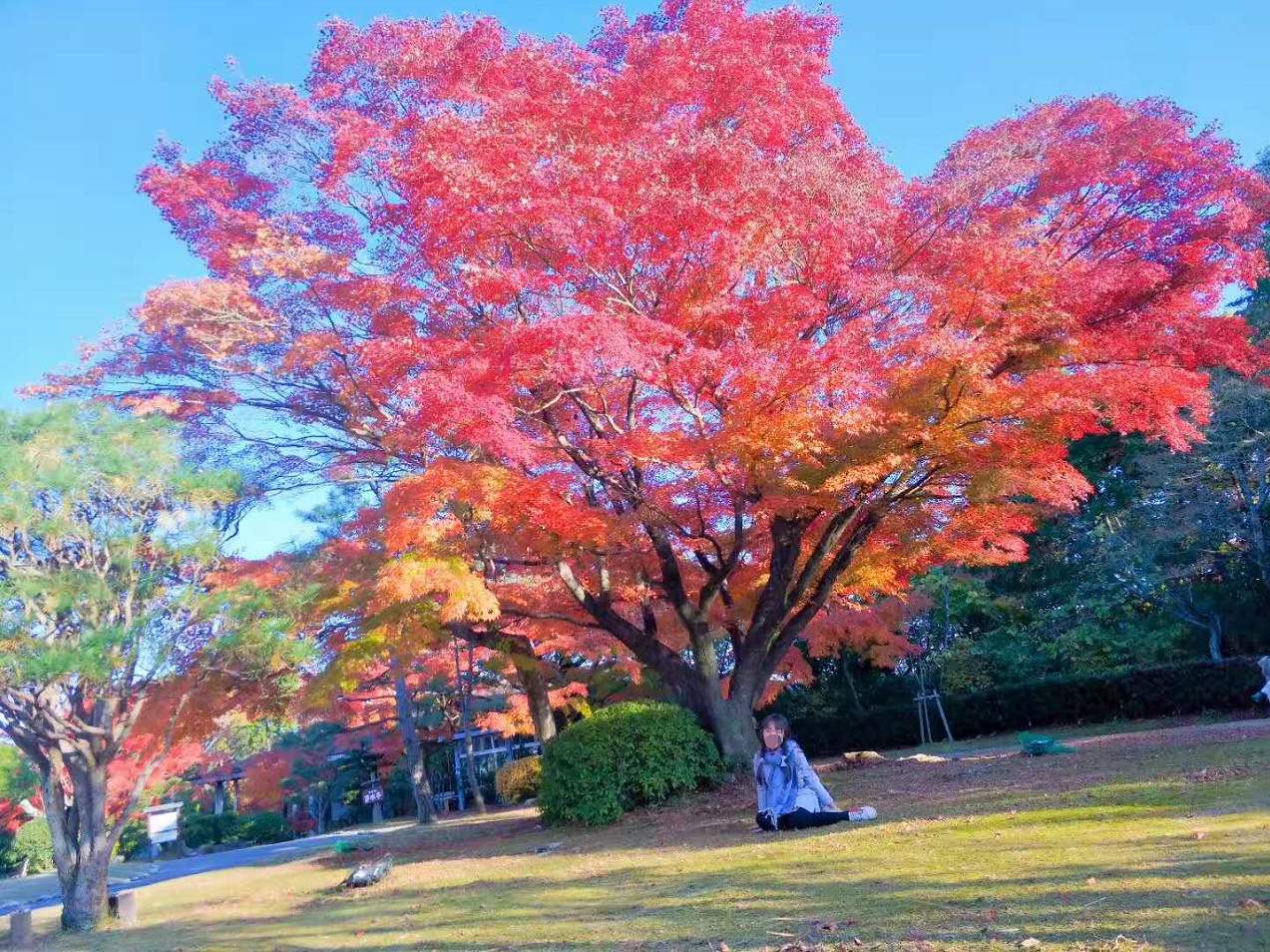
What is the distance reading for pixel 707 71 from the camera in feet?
33.1

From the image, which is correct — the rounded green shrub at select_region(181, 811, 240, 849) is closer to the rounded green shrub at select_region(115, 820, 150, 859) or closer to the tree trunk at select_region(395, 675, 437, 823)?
the rounded green shrub at select_region(115, 820, 150, 859)

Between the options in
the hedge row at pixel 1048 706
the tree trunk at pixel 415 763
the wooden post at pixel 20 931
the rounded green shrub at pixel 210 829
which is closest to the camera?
→ the wooden post at pixel 20 931

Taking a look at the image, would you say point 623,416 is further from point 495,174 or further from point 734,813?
point 734,813

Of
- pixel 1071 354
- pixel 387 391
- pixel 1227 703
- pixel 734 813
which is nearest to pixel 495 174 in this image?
pixel 387 391

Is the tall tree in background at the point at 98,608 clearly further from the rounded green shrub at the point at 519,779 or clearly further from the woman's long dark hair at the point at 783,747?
the rounded green shrub at the point at 519,779

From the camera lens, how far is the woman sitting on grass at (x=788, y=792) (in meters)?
6.74

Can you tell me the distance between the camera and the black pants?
262 inches

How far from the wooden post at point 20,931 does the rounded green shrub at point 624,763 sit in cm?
549

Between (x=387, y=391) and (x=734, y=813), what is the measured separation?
6.05m

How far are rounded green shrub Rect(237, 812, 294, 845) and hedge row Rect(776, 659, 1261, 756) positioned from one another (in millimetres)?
15348

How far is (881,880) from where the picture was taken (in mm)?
4625

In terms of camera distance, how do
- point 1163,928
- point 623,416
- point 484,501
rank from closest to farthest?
point 1163,928 < point 484,501 < point 623,416

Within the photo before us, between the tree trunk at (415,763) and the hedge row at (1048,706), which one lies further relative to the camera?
the tree trunk at (415,763)

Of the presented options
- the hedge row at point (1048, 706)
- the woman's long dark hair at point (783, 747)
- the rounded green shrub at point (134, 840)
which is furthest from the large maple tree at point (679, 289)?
the rounded green shrub at point (134, 840)
